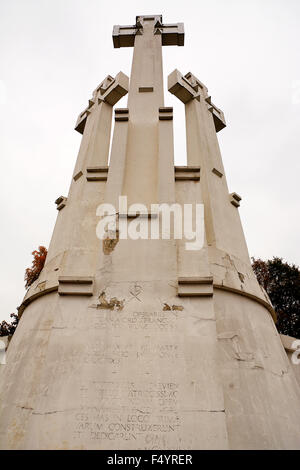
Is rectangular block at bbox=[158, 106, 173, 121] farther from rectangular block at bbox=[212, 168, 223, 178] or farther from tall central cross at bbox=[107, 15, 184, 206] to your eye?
rectangular block at bbox=[212, 168, 223, 178]

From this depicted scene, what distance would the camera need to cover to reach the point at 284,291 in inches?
747

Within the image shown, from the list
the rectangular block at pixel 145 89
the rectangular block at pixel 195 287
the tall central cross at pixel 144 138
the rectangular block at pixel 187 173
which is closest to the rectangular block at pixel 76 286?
the rectangular block at pixel 195 287

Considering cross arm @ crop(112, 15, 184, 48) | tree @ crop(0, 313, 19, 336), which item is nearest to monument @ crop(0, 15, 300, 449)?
cross arm @ crop(112, 15, 184, 48)

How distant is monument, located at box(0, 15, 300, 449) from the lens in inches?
133

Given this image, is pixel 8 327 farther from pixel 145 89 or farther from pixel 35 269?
pixel 145 89

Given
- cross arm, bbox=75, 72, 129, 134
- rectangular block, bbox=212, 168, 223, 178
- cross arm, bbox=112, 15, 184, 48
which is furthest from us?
cross arm, bbox=112, 15, 184, 48

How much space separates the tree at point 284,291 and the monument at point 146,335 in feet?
45.8

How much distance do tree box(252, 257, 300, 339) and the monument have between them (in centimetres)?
1396

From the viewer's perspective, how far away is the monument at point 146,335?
339 centimetres

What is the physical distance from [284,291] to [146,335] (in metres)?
17.3

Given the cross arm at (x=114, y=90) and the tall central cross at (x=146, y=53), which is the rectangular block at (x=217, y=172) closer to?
the tall central cross at (x=146, y=53)

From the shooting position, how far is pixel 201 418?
335 centimetres

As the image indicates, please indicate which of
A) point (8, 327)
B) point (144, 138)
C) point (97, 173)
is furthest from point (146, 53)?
point (8, 327)
